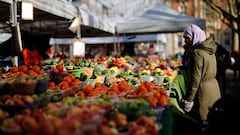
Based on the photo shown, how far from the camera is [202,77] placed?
4.48m

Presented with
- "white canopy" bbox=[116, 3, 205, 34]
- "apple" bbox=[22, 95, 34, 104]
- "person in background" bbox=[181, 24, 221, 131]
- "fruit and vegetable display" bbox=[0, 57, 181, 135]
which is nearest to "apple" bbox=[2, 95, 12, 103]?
"fruit and vegetable display" bbox=[0, 57, 181, 135]

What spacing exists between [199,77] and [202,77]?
14 centimetres

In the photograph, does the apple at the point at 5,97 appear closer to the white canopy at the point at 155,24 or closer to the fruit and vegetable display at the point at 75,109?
the fruit and vegetable display at the point at 75,109

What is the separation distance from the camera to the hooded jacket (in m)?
4.34

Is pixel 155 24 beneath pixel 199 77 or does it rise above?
above

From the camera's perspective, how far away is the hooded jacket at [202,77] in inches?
171

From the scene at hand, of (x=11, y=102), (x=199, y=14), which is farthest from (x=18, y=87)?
(x=199, y=14)

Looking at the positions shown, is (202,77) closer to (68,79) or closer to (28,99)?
(68,79)

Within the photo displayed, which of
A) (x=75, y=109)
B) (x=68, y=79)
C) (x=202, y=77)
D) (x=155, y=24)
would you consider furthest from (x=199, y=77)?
(x=155, y=24)

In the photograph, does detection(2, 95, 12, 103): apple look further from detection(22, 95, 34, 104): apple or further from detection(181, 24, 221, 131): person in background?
detection(181, 24, 221, 131): person in background

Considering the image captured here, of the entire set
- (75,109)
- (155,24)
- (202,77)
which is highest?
(155,24)

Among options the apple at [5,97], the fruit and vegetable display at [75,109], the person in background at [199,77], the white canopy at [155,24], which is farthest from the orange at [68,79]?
the white canopy at [155,24]

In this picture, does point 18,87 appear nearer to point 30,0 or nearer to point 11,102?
point 11,102

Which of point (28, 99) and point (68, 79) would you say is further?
point (68, 79)
